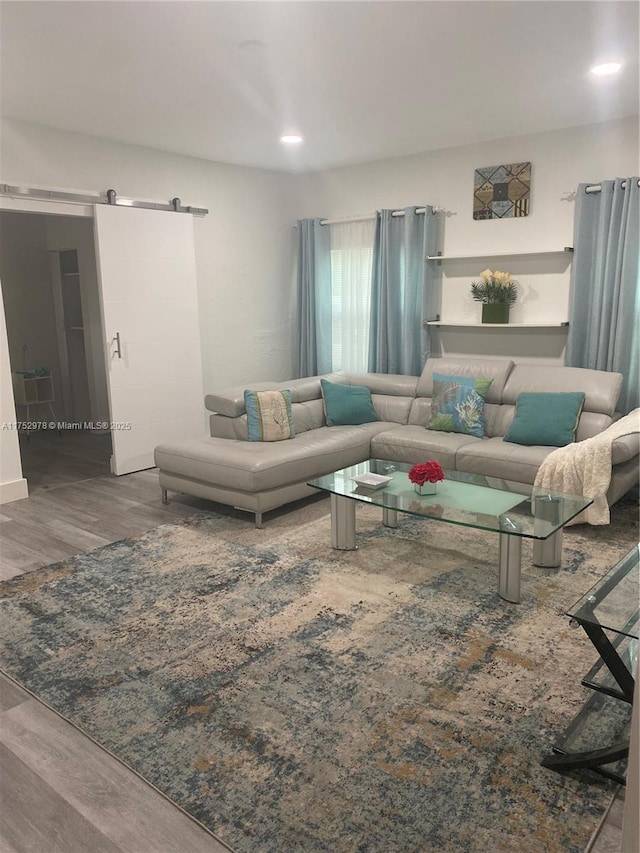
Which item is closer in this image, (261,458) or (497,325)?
(261,458)

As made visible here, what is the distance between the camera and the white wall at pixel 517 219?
16.0ft

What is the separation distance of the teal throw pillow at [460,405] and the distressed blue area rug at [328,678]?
1.14m

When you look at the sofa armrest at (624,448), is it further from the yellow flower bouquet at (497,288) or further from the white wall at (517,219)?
the yellow flower bouquet at (497,288)

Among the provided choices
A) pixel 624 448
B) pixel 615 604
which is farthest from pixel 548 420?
pixel 615 604

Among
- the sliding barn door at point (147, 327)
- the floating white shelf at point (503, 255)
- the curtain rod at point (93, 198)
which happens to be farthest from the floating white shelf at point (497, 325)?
the curtain rod at point (93, 198)

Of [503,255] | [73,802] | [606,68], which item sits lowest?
[73,802]

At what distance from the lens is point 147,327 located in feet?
17.9

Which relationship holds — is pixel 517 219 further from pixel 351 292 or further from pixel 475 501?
pixel 475 501

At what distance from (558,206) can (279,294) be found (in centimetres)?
283

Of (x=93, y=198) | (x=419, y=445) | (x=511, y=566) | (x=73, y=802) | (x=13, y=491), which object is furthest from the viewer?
(x=93, y=198)

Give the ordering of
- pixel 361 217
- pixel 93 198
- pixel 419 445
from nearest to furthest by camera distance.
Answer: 1. pixel 419 445
2. pixel 93 198
3. pixel 361 217

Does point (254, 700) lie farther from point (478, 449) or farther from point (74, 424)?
point (74, 424)

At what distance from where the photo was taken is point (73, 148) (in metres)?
4.91

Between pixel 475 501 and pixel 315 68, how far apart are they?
2.46 meters
